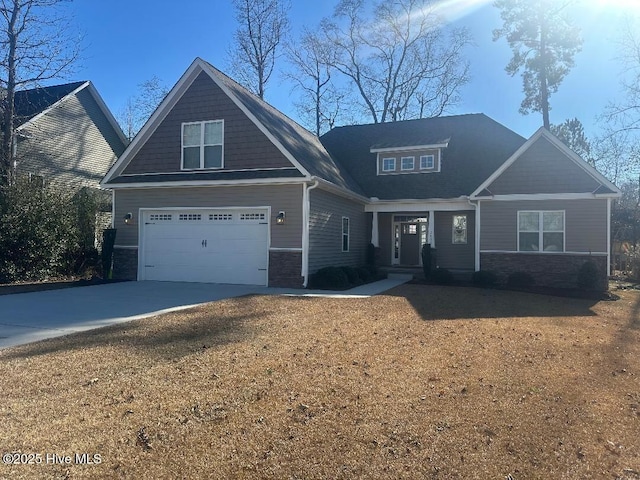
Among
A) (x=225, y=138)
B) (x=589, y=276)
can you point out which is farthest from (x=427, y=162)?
(x=225, y=138)

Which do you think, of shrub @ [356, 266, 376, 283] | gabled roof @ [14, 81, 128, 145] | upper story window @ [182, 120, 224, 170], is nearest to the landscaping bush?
upper story window @ [182, 120, 224, 170]

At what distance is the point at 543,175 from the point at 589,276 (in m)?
3.48

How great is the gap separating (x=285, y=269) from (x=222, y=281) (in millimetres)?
2263

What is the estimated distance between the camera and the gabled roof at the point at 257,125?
45.7 ft

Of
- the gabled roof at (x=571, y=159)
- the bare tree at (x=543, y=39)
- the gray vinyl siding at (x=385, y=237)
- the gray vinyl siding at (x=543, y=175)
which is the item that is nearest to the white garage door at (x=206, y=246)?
the gray vinyl siding at (x=385, y=237)

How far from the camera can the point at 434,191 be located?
1781cm

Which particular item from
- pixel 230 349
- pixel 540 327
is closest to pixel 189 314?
pixel 230 349

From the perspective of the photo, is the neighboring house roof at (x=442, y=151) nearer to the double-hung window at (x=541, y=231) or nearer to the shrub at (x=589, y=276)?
the double-hung window at (x=541, y=231)

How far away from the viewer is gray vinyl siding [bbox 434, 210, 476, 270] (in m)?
18.1

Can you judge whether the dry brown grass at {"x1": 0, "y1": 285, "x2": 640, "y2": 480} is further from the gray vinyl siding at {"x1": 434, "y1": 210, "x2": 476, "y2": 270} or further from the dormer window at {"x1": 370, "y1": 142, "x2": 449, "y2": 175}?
the dormer window at {"x1": 370, "y1": 142, "x2": 449, "y2": 175}

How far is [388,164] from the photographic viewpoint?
20.0 metres

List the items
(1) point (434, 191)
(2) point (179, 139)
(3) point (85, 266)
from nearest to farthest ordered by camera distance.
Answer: (2) point (179, 139) → (3) point (85, 266) → (1) point (434, 191)

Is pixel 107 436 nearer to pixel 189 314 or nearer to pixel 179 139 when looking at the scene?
pixel 189 314

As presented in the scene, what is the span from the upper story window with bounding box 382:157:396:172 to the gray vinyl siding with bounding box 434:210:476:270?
2857 mm
